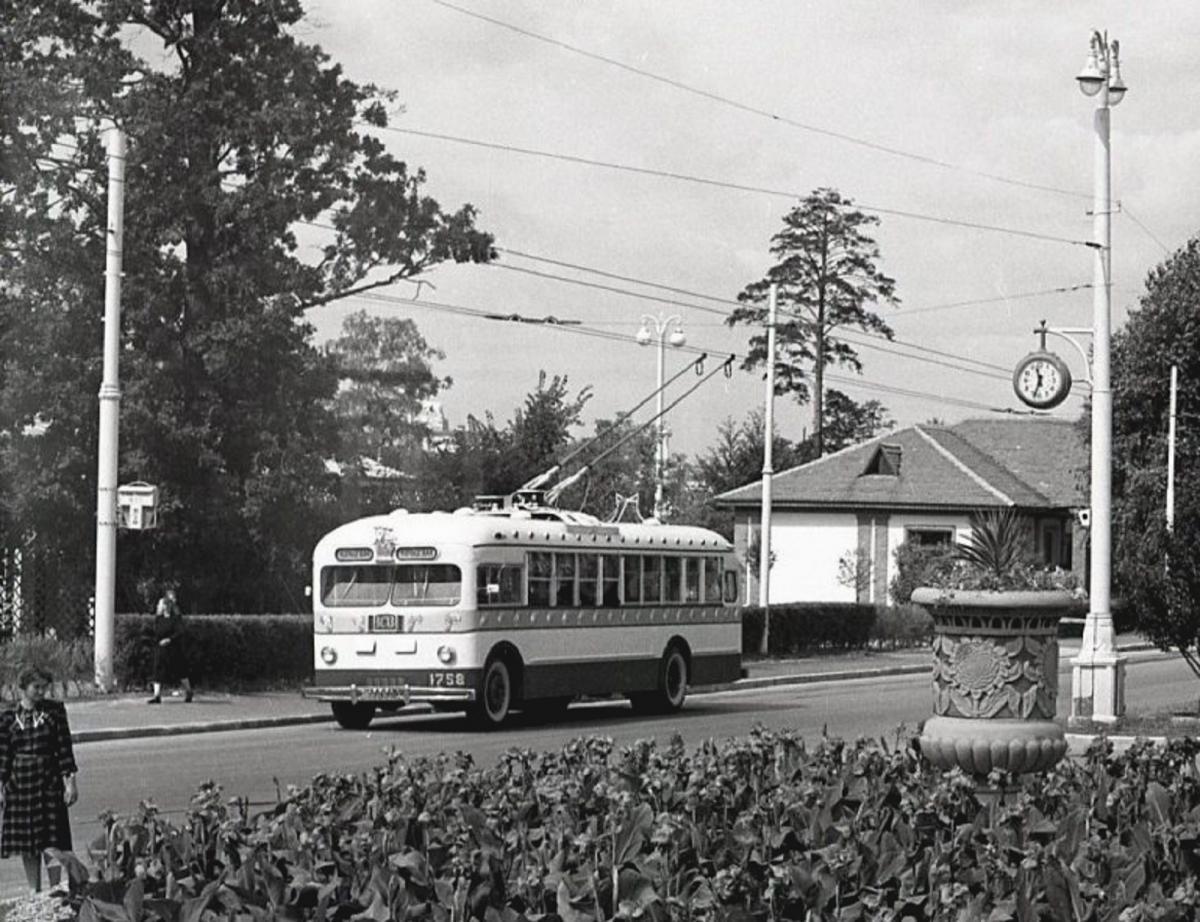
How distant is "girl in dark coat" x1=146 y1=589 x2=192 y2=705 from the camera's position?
28.0 m

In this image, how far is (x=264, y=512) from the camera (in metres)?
36.2

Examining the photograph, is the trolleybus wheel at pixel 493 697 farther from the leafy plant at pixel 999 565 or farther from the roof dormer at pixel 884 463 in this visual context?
the roof dormer at pixel 884 463

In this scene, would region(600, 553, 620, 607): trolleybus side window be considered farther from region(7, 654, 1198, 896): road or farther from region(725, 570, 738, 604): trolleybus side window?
region(725, 570, 738, 604): trolleybus side window

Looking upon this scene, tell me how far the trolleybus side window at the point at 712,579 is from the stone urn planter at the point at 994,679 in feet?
56.7

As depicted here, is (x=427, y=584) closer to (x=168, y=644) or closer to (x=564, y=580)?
(x=564, y=580)

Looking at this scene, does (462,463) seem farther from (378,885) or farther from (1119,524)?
(378,885)

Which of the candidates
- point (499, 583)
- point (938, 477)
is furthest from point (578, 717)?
point (938, 477)

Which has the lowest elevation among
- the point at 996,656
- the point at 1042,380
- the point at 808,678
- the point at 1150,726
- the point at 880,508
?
the point at 808,678

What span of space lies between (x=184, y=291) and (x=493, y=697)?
14013 millimetres

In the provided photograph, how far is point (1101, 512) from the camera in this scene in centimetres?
2478

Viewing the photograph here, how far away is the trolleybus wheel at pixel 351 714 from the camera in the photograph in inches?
1003

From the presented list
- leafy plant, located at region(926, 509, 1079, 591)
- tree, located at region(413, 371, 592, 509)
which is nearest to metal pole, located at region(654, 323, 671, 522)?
tree, located at region(413, 371, 592, 509)

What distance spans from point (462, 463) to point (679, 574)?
13.9 meters

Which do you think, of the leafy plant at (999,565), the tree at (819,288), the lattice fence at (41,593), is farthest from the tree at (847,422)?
the leafy plant at (999,565)
